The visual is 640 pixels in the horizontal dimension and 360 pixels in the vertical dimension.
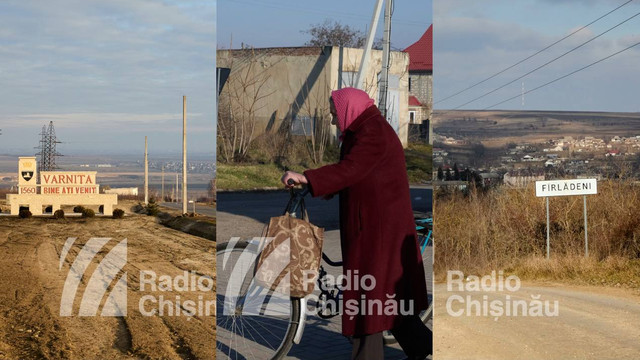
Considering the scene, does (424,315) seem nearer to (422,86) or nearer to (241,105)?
(422,86)

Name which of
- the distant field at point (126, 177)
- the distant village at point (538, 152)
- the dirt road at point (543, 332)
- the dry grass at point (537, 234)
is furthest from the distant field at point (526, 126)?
the distant field at point (126, 177)

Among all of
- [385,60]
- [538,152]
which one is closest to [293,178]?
[385,60]

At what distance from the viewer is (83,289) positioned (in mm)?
6445

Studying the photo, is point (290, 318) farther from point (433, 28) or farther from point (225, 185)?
point (433, 28)

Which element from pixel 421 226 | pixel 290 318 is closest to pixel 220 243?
pixel 290 318

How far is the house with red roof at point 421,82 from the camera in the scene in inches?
176

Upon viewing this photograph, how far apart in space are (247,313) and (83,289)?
79.2 inches

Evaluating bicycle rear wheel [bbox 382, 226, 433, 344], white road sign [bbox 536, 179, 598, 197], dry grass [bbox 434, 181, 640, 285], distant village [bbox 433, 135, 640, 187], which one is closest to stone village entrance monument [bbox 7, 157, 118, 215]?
bicycle rear wheel [bbox 382, 226, 433, 344]

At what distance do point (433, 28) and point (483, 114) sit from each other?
2614cm

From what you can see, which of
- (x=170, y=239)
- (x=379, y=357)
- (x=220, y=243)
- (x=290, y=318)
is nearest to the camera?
(x=379, y=357)

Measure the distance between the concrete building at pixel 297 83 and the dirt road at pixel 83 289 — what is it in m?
1.60

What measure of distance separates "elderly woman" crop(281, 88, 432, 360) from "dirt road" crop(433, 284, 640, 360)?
4.11 feet

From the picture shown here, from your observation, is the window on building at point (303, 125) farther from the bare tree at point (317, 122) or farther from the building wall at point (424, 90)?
the building wall at point (424, 90)

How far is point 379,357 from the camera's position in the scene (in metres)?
4.18
